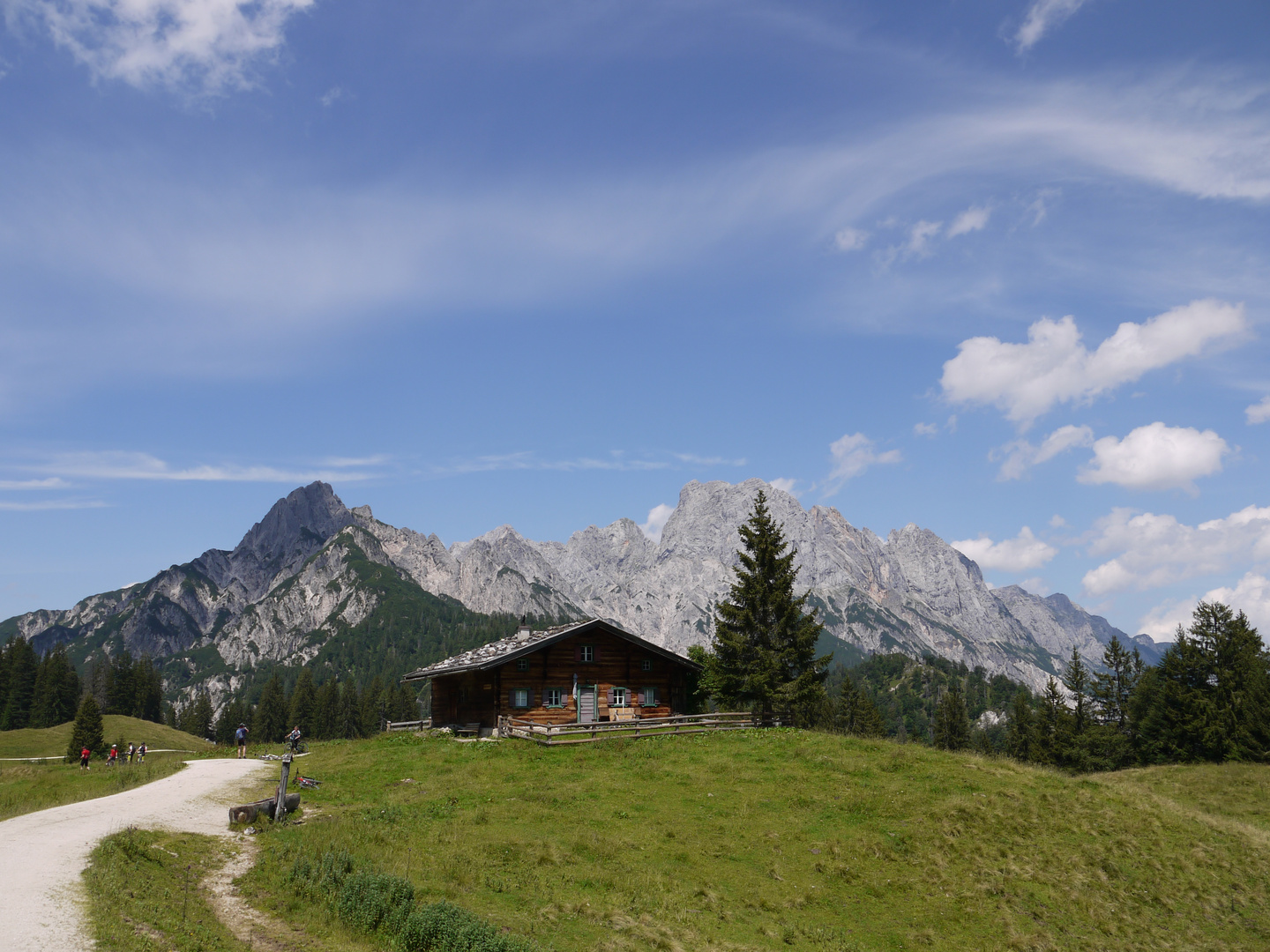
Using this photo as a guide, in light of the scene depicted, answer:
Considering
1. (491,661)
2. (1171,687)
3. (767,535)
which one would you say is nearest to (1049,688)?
(1171,687)

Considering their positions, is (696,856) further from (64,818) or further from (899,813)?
(64,818)

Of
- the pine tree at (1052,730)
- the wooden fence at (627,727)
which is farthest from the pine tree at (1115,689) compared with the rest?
the wooden fence at (627,727)

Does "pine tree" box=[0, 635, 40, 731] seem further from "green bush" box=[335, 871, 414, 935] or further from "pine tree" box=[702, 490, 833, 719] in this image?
"green bush" box=[335, 871, 414, 935]

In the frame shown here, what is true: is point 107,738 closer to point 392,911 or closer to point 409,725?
point 409,725

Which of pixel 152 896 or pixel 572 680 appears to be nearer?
pixel 152 896

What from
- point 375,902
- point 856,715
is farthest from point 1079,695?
point 375,902

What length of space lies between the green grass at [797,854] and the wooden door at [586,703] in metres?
13.8

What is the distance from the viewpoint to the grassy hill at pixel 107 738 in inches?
3159

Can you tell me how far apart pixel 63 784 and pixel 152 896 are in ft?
76.3

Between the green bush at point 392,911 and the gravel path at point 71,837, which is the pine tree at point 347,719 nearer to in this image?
the gravel path at point 71,837

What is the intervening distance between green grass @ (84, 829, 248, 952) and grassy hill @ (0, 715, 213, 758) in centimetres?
7636

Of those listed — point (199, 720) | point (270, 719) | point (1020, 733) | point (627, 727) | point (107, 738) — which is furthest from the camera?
point (199, 720)

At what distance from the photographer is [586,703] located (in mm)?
47188

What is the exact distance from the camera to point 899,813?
83.0 ft
